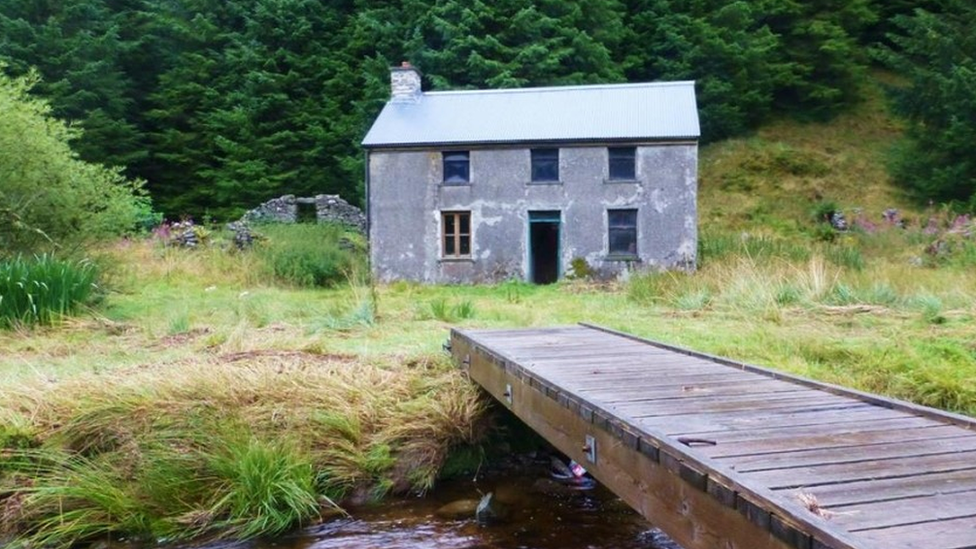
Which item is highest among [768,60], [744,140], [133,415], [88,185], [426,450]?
[768,60]

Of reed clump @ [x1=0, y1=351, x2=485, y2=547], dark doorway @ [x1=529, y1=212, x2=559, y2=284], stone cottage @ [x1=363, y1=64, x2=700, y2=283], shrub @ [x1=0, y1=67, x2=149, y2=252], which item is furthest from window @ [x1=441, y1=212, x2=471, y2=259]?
reed clump @ [x1=0, y1=351, x2=485, y2=547]

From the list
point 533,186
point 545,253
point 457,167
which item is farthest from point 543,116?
point 545,253

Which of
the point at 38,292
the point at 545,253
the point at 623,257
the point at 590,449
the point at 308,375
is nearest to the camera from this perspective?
the point at 590,449

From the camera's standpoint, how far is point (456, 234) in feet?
66.5

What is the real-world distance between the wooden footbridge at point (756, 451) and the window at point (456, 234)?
15288 mm

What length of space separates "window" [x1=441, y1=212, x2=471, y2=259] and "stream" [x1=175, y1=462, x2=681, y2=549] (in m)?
14.7

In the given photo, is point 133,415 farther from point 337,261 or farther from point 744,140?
point 744,140

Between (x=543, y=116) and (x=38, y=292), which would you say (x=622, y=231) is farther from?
(x=38, y=292)

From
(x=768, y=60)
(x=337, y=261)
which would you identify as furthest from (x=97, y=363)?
(x=768, y=60)

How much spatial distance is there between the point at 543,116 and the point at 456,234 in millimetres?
3998

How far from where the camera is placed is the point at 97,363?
24.0 feet

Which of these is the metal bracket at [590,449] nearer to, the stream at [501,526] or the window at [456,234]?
the stream at [501,526]

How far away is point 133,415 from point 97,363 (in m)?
2.22

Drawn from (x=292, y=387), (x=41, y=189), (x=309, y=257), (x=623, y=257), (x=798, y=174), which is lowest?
(x=292, y=387)
